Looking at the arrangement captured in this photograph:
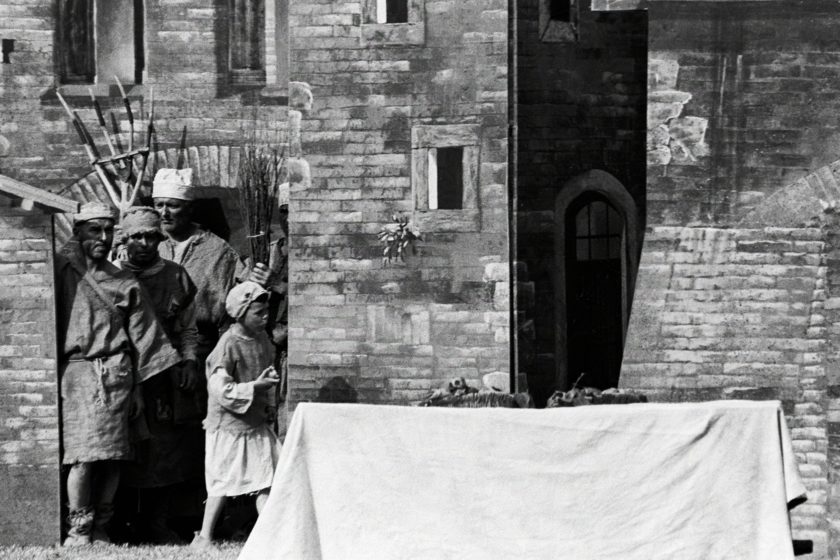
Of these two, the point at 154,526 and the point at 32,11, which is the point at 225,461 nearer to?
the point at 154,526

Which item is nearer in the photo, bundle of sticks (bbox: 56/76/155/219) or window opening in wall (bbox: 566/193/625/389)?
window opening in wall (bbox: 566/193/625/389)

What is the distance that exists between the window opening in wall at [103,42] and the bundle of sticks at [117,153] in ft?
0.50

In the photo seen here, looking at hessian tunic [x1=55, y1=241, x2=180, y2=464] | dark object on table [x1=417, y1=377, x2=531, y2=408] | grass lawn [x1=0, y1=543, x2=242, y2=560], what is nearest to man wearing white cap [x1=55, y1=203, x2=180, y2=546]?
hessian tunic [x1=55, y1=241, x2=180, y2=464]

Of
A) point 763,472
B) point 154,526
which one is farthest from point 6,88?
point 763,472

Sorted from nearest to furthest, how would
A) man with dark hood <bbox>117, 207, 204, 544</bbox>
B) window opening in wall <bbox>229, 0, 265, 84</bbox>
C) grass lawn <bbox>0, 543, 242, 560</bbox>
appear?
grass lawn <bbox>0, 543, 242, 560</bbox>, man with dark hood <bbox>117, 207, 204, 544</bbox>, window opening in wall <bbox>229, 0, 265, 84</bbox>

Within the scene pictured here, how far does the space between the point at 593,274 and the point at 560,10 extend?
6.76 ft

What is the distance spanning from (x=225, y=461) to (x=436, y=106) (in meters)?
3.33

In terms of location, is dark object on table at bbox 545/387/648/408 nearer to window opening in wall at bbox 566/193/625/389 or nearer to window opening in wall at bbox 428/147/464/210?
window opening in wall at bbox 428/147/464/210

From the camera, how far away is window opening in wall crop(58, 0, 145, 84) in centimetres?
1652

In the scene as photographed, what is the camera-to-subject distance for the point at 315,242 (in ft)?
49.4

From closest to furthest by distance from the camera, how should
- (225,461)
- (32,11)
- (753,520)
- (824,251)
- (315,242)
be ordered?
1. (753,520)
2. (225,461)
3. (824,251)
4. (315,242)
5. (32,11)

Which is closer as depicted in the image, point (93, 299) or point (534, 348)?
point (93, 299)

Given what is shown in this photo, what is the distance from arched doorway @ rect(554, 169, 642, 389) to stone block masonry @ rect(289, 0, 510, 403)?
48.7 inches

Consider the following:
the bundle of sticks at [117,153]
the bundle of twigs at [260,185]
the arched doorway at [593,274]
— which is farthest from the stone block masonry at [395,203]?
the bundle of sticks at [117,153]
